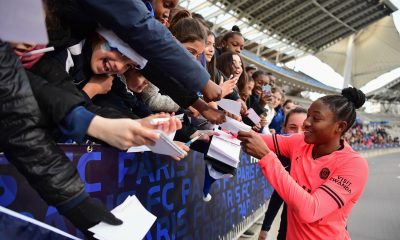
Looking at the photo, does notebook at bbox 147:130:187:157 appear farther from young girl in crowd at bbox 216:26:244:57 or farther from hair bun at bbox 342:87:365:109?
young girl in crowd at bbox 216:26:244:57

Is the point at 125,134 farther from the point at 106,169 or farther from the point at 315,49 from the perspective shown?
the point at 315,49

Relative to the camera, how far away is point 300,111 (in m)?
3.32

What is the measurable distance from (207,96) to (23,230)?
2.57 ft

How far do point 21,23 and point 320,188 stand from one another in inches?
59.2

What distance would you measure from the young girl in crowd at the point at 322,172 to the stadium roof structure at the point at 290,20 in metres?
21.7

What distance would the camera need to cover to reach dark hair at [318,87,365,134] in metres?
1.93

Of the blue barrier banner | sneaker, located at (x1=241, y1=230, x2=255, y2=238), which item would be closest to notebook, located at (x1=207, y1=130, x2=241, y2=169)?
the blue barrier banner

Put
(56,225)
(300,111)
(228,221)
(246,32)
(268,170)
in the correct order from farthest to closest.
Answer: (246,32) → (300,111) → (228,221) → (268,170) → (56,225)

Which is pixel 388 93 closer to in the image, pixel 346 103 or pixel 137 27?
pixel 346 103

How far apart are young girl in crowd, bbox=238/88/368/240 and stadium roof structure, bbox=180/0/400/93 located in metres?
21.7

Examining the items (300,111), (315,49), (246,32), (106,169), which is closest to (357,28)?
(315,49)

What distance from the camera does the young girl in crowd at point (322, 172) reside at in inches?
67.1

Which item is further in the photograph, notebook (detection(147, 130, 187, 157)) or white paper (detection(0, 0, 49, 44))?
notebook (detection(147, 130, 187, 157))

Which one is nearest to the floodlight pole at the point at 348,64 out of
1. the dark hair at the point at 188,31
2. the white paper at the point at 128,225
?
the dark hair at the point at 188,31
